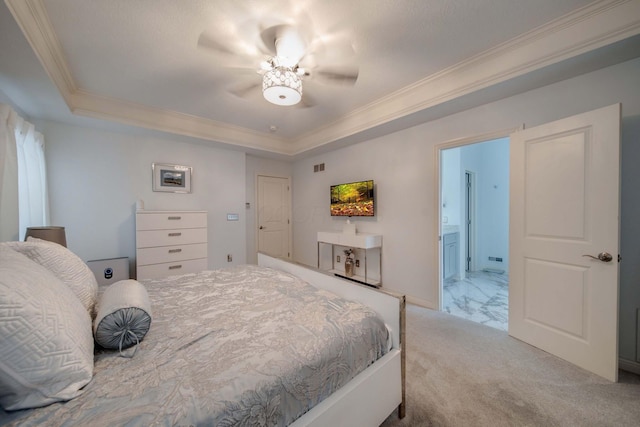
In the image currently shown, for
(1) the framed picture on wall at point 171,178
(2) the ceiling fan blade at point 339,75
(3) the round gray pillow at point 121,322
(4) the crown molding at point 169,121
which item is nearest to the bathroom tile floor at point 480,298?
(2) the ceiling fan blade at point 339,75

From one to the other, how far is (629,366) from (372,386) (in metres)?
2.15

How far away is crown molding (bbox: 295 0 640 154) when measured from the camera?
160cm

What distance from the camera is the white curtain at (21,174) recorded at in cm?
184

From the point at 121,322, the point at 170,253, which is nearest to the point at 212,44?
the point at 121,322

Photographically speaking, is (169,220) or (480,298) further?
(480,298)

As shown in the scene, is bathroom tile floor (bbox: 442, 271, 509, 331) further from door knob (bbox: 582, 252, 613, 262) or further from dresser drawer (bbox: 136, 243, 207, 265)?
dresser drawer (bbox: 136, 243, 207, 265)

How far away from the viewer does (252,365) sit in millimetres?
906

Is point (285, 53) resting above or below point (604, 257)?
above

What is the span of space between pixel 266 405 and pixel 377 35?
2361 mm

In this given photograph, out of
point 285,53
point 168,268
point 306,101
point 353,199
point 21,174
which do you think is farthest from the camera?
point 353,199

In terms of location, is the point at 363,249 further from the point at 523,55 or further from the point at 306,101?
the point at 523,55

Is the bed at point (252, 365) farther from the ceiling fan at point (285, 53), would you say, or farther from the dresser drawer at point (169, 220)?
the dresser drawer at point (169, 220)

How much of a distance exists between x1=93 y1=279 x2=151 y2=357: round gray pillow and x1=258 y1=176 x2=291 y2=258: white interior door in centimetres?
367

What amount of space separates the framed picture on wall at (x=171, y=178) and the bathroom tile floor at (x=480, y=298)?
4046mm
